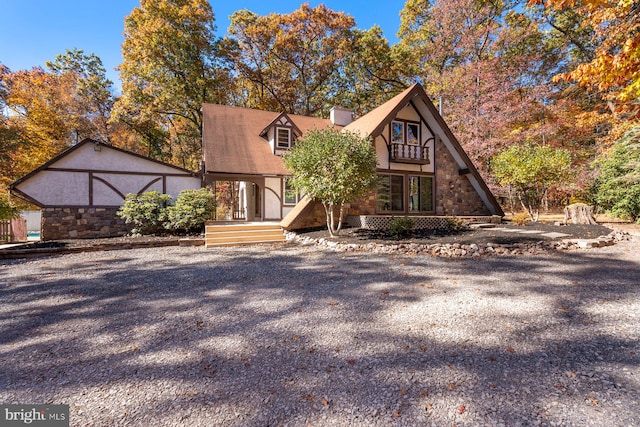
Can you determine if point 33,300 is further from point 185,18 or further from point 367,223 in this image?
point 185,18

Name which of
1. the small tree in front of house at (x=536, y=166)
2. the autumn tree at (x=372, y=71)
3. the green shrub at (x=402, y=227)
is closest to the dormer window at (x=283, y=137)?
the green shrub at (x=402, y=227)

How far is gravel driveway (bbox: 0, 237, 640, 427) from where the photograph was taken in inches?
74.4

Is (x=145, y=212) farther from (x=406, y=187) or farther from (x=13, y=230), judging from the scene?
(x=406, y=187)

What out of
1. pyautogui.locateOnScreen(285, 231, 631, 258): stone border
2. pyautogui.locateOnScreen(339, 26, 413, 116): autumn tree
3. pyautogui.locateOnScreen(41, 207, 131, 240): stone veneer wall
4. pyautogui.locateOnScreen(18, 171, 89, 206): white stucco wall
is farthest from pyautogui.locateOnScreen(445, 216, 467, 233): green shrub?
pyautogui.locateOnScreen(339, 26, 413, 116): autumn tree

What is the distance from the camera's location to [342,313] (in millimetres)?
3486

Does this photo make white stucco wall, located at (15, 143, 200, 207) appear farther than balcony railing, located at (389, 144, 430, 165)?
No

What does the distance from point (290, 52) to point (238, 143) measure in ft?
34.8

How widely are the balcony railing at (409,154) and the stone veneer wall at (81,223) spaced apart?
1165cm

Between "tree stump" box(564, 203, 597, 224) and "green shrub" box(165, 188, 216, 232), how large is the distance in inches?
566

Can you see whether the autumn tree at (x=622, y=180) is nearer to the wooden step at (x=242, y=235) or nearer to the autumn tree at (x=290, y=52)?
the wooden step at (x=242, y=235)

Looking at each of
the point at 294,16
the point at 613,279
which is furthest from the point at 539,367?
the point at 294,16

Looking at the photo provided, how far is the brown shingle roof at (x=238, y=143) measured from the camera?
505 inches

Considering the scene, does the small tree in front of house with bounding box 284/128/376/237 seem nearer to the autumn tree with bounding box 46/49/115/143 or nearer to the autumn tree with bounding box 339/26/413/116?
the autumn tree with bounding box 339/26/413/116

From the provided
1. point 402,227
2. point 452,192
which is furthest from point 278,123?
point 452,192
